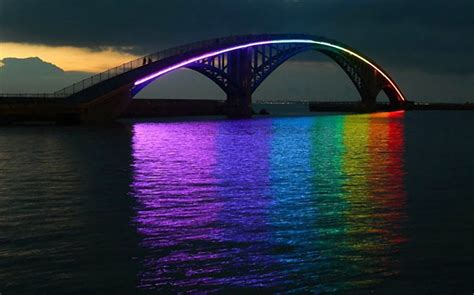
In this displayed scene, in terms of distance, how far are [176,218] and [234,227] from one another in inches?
71.8

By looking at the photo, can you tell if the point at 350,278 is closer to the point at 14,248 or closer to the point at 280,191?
the point at 14,248

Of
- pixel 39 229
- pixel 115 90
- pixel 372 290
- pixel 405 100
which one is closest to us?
pixel 372 290

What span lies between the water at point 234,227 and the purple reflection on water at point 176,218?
5cm

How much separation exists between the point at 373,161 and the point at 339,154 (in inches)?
168

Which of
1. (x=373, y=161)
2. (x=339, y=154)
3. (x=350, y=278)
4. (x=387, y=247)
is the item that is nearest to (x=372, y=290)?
(x=350, y=278)

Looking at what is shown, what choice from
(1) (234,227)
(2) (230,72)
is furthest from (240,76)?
(1) (234,227)

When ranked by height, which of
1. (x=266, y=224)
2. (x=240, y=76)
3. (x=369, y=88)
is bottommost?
(x=266, y=224)

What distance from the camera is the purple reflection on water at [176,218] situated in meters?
10.5

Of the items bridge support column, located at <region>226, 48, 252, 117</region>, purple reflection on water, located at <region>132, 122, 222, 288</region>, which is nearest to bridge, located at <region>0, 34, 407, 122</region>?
bridge support column, located at <region>226, 48, 252, 117</region>

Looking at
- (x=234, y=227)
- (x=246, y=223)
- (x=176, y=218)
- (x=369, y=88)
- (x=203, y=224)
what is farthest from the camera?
(x=369, y=88)

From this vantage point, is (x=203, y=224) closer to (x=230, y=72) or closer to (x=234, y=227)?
(x=234, y=227)

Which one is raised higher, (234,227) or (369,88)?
(369,88)

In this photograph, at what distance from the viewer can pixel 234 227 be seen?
13.9 m

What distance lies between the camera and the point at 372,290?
31.2 feet
